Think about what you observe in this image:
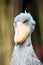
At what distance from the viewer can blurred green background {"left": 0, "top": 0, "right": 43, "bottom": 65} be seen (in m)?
2.12

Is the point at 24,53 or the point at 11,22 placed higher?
the point at 24,53

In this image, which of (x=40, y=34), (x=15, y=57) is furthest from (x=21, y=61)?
(x=40, y=34)

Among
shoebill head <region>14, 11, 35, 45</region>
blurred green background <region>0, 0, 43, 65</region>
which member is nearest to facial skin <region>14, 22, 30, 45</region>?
shoebill head <region>14, 11, 35, 45</region>

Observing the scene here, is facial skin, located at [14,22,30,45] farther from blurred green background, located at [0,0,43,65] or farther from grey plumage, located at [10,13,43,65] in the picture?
blurred green background, located at [0,0,43,65]

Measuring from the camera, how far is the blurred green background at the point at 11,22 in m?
2.12

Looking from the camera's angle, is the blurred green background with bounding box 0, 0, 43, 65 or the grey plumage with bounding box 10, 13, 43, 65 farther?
the blurred green background with bounding box 0, 0, 43, 65

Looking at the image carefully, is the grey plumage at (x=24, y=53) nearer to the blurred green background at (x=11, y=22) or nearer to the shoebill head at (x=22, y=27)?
the shoebill head at (x=22, y=27)

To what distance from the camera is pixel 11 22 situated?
2.19 metres

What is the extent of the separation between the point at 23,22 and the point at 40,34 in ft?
4.07

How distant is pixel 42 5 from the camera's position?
7.13ft

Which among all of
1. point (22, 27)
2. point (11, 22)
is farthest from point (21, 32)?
point (11, 22)

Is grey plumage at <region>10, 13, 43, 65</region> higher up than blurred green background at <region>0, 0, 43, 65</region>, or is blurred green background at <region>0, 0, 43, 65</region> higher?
grey plumage at <region>10, 13, 43, 65</region>

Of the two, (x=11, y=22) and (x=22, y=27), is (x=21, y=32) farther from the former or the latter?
(x=11, y=22)

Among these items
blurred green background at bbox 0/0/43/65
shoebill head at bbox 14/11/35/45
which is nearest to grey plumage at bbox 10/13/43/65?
shoebill head at bbox 14/11/35/45
